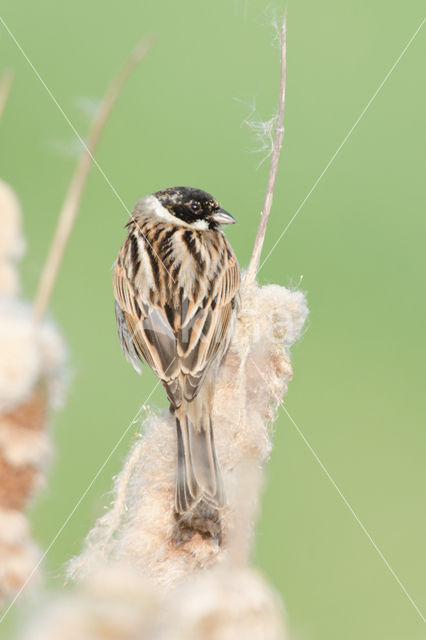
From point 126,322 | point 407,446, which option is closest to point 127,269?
point 126,322

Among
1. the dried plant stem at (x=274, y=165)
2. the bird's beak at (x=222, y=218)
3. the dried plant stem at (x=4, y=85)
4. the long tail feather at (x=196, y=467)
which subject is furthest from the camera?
the bird's beak at (x=222, y=218)

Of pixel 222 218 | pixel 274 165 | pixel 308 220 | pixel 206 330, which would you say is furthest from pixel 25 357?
pixel 308 220

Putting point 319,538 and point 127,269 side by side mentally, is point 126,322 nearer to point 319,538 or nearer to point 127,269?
point 127,269

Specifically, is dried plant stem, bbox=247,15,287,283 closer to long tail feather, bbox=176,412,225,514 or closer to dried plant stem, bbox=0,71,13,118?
long tail feather, bbox=176,412,225,514

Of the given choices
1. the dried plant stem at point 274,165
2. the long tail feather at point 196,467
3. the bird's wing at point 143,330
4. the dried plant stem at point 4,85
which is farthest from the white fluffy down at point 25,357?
the bird's wing at point 143,330

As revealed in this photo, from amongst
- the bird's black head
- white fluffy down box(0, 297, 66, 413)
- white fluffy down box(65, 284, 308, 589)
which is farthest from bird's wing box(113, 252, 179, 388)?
white fluffy down box(0, 297, 66, 413)

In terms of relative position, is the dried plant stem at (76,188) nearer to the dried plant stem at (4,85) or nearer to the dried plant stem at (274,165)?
the dried plant stem at (4,85)

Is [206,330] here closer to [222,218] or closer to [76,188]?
[222,218]
